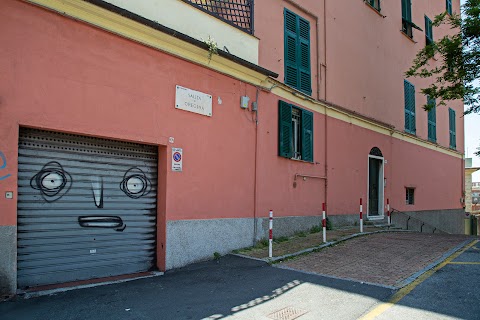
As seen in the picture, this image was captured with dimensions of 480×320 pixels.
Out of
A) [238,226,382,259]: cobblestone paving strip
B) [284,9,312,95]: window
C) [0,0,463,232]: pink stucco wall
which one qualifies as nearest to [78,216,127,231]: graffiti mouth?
[0,0,463,232]: pink stucco wall

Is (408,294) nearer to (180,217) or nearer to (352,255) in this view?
(352,255)

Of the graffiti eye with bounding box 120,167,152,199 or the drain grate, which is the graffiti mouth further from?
the drain grate

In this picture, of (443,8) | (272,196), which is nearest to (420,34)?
(443,8)

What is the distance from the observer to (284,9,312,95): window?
10.8 metres

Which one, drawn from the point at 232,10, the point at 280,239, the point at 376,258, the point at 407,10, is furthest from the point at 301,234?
the point at 407,10

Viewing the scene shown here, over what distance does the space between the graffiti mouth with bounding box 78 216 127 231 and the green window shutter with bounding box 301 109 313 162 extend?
5.93 m

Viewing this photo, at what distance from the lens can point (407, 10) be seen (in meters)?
17.8

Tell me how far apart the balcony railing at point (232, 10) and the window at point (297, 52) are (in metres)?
1.78

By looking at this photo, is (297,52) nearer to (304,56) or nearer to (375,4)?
(304,56)

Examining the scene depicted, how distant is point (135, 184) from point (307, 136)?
5809 millimetres

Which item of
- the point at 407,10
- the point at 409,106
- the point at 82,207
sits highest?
the point at 407,10

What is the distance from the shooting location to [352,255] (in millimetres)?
8227

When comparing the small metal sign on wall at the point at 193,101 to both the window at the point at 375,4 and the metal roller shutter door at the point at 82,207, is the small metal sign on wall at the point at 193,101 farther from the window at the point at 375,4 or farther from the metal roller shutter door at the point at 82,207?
the window at the point at 375,4

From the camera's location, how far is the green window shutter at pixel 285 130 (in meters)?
10.0
